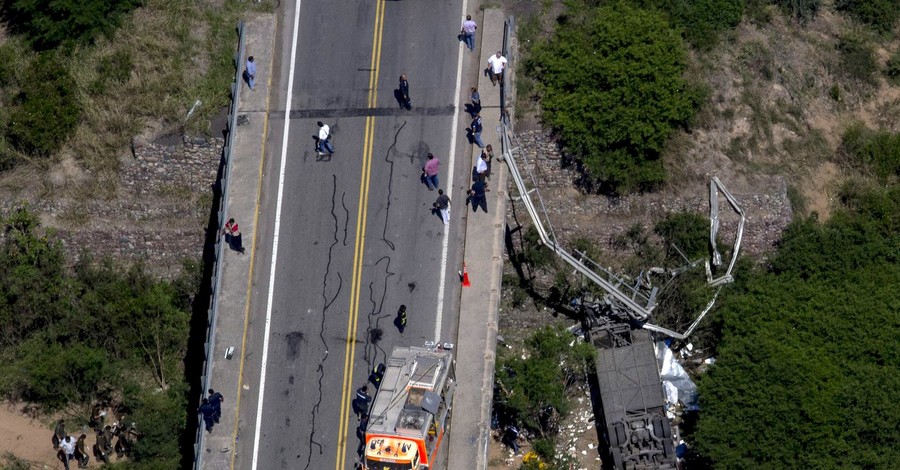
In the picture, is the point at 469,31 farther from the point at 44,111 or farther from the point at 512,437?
the point at 44,111

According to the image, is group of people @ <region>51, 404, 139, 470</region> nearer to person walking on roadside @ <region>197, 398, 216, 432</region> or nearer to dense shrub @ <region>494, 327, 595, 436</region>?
person walking on roadside @ <region>197, 398, 216, 432</region>

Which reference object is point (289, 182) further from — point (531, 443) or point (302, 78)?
point (531, 443)

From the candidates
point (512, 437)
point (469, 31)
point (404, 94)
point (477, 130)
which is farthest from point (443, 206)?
point (512, 437)

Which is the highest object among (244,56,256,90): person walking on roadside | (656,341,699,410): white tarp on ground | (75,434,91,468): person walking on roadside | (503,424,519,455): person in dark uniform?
(244,56,256,90): person walking on roadside

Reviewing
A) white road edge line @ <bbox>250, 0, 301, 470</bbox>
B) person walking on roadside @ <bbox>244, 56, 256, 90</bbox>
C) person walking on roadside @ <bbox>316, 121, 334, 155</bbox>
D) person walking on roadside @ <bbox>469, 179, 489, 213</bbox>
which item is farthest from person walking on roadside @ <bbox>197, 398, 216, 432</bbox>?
person walking on roadside @ <bbox>244, 56, 256, 90</bbox>

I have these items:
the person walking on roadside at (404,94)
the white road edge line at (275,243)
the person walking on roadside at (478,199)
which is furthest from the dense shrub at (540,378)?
the person walking on roadside at (404,94)

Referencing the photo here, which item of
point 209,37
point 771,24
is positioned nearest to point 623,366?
point 771,24

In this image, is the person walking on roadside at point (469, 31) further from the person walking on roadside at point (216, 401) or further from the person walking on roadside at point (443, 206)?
the person walking on roadside at point (216, 401)
